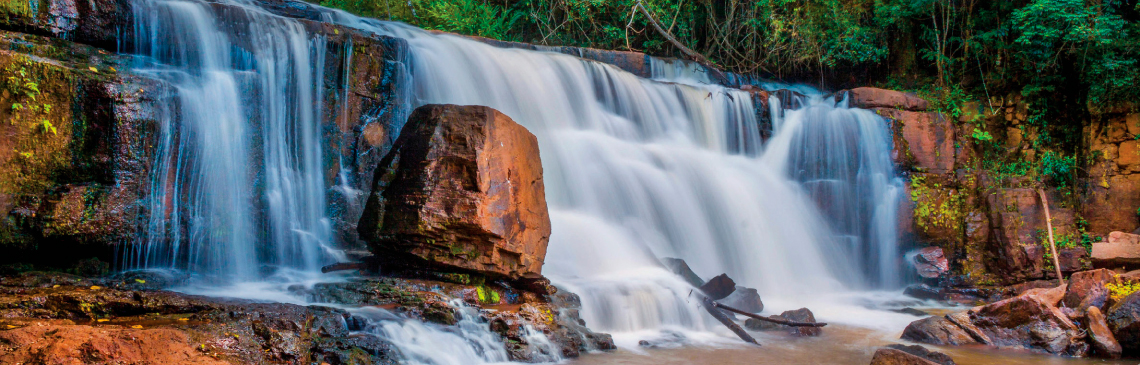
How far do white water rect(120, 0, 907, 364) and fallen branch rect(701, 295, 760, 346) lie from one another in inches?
5.0

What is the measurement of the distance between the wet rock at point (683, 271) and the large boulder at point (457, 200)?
2.18 metres

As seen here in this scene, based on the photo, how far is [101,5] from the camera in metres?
7.19

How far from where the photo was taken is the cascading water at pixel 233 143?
6633mm

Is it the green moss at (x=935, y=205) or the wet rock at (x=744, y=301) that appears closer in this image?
the wet rock at (x=744, y=301)

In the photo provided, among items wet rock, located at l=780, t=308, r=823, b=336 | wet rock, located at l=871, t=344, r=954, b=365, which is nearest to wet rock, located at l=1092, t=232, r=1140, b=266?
wet rock, located at l=780, t=308, r=823, b=336

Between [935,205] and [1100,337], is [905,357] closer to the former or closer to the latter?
[1100,337]

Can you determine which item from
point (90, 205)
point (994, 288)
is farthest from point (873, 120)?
point (90, 205)

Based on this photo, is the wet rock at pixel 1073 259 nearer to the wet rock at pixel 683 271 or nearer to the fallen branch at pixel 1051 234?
the fallen branch at pixel 1051 234

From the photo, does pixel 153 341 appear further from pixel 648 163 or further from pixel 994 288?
A: pixel 994 288

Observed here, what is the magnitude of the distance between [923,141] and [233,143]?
9.95 m

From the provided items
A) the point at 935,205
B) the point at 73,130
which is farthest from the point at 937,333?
the point at 73,130

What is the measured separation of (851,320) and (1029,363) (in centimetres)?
233

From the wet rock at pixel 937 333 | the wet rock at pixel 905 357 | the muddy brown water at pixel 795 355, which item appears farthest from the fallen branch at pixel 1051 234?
the wet rock at pixel 905 357

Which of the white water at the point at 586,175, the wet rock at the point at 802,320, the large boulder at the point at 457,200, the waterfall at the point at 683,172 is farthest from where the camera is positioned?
the waterfall at the point at 683,172
